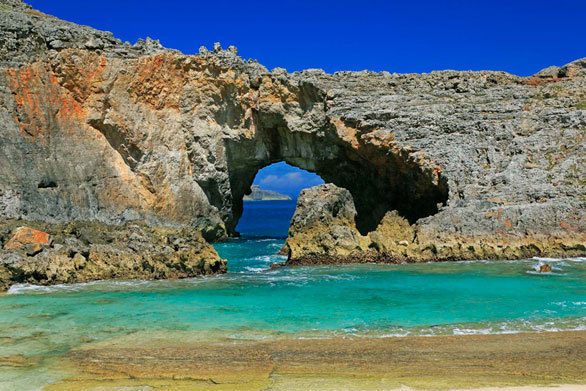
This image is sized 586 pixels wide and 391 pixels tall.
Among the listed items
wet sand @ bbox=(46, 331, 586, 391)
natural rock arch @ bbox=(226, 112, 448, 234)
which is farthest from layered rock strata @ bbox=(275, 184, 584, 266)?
wet sand @ bbox=(46, 331, 586, 391)

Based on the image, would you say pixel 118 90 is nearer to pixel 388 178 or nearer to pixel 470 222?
pixel 388 178

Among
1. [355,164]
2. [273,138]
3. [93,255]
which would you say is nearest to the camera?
[93,255]

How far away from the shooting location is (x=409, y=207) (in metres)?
35.1

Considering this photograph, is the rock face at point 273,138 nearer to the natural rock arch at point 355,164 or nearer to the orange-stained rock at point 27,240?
the natural rock arch at point 355,164

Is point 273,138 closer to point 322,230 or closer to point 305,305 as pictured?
point 322,230

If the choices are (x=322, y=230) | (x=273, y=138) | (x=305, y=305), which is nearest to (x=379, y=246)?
(x=322, y=230)

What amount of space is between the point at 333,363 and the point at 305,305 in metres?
6.18

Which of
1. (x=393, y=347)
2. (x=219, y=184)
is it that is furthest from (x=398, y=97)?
(x=393, y=347)

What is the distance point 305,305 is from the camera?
1731cm

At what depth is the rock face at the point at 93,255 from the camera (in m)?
20.6

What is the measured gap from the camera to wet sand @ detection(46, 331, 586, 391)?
9984mm

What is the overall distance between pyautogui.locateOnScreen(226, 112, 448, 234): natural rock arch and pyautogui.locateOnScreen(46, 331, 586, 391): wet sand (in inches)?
770

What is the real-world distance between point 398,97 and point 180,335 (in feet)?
78.2

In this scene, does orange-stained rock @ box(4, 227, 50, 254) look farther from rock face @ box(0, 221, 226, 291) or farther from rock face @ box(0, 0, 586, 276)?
A: rock face @ box(0, 0, 586, 276)
